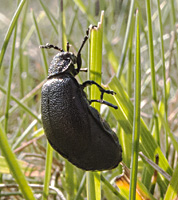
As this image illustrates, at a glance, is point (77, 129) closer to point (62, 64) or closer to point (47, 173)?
point (47, 173)

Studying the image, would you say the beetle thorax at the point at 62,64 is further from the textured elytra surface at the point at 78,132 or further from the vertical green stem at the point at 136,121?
the vertical green stem at the point at 136,121

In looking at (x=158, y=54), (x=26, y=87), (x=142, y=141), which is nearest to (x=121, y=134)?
(x=142, y=141)

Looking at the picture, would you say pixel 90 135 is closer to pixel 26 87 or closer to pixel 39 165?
pixel 39 165

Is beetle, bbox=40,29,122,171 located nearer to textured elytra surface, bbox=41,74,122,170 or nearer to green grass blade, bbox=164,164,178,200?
textured elytra surface, bbox=41,74,122,170

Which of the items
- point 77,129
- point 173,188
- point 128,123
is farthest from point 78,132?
point 173,188

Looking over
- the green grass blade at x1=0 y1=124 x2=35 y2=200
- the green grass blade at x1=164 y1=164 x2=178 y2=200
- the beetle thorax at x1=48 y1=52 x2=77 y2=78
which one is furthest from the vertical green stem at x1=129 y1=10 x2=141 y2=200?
the beetle thorax at x1=48 y1=52 x2=77 y2=78

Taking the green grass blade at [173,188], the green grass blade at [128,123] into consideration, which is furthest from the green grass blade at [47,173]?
the green grass blade at [173,188]
